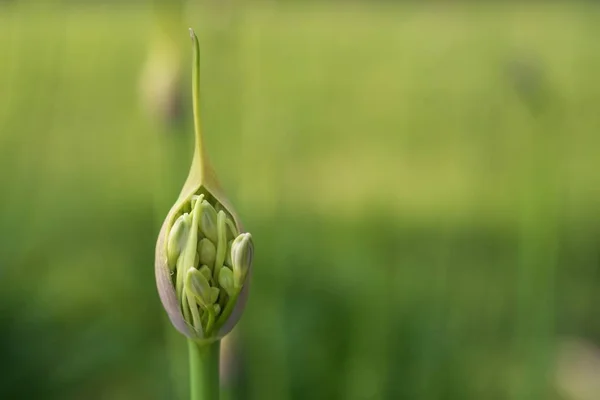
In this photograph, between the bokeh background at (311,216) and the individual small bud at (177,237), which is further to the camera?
the bokeh background at (311,216)

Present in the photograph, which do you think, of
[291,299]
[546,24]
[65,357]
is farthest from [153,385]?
[546,24]

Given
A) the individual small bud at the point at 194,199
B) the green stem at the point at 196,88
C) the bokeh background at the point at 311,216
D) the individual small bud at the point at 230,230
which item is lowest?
the bokeh background at the point at 311,216

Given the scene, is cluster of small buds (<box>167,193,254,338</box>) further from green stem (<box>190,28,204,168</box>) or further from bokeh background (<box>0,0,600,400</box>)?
bokeh background (<box>0,0,600,400</box>)

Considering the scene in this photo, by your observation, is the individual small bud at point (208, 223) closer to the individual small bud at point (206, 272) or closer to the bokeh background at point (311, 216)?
the individual small bud at point (206, 272)

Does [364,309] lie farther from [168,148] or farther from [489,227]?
[489,227]

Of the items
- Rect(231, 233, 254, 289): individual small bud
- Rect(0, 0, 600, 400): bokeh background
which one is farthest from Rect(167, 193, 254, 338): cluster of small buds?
Rect(0, 0, 600, 400): bokeh background

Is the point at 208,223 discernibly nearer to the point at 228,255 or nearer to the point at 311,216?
the point at 228,255

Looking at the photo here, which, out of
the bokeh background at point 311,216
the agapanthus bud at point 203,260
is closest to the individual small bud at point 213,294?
the agapanthus bud at point 203,260

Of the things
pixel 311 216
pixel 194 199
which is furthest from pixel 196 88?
pixel 311 216
